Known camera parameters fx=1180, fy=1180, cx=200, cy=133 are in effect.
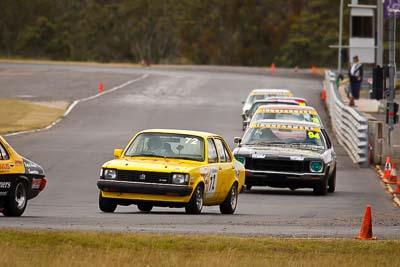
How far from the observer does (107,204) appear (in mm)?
17453

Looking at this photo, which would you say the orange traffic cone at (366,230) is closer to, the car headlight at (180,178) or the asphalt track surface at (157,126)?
the asphalt track surface at (157,126)

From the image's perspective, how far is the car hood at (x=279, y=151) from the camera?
22.4 meters

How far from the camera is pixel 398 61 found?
82312 millimetres

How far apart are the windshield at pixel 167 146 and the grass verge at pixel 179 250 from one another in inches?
180

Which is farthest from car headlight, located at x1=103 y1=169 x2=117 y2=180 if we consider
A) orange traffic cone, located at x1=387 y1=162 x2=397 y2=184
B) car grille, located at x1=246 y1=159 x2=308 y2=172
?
orange traffic cone, located at x1=387 y1=162 x2=397 y2=184

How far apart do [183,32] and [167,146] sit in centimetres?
9374

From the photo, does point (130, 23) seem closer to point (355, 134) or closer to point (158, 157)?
point (355, 134)

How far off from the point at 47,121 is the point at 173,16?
6909 cm

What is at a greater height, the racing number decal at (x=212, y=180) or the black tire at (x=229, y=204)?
the racing number decal at (x=212, y=180)

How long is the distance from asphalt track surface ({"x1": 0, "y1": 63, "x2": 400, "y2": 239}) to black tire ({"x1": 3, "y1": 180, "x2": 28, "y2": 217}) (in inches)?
15.1

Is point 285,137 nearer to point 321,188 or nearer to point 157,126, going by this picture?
point 321,188

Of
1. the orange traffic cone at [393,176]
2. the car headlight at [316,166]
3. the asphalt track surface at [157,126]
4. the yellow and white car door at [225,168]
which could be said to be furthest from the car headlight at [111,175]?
the orange traffic cone at [393,176]

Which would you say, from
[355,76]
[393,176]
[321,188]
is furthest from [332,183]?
[355,76]

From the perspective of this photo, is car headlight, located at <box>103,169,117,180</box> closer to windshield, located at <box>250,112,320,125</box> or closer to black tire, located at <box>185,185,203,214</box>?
black tire, located at <box>185,185,203,214</box>
